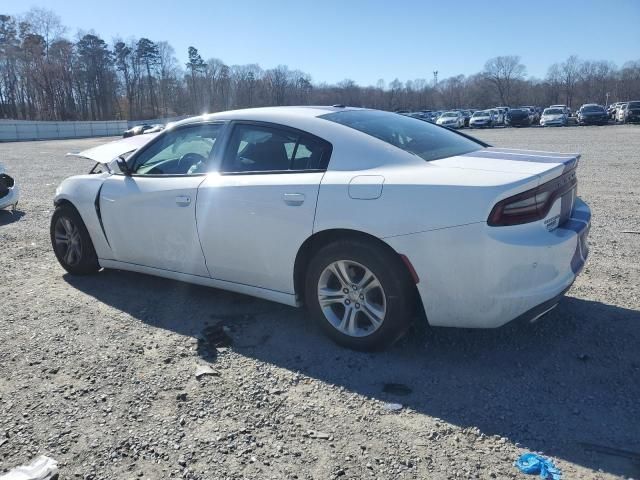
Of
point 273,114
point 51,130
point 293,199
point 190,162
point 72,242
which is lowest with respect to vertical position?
point 72,242

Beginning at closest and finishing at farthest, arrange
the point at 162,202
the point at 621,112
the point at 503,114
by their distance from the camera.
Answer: the point at 162,202 < the point at 621,112 < the point at 503,114

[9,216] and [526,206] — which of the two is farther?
[9,216]

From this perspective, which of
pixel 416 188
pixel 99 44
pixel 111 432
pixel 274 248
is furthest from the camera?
pixel 99 44

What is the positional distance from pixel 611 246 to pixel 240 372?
14.4 feet

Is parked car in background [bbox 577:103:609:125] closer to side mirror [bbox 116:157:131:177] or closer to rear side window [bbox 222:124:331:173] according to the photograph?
rear side window [bbox 222:124:331:173]

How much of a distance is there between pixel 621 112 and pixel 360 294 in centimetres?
4919

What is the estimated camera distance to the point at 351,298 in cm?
331

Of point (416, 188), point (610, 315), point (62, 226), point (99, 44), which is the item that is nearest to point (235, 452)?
point (416, 188)

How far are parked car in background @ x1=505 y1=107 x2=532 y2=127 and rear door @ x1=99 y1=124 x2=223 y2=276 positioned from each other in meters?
47.9

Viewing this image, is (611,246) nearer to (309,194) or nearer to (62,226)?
(309,194)

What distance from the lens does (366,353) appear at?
3.32 meters

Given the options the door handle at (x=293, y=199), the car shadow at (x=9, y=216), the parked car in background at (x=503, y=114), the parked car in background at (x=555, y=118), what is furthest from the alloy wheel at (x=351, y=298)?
the parked car in background at (x=503, y=114)

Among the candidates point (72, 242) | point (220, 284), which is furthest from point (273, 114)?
point (72, 242)

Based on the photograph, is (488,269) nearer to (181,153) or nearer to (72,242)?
(181,153)
